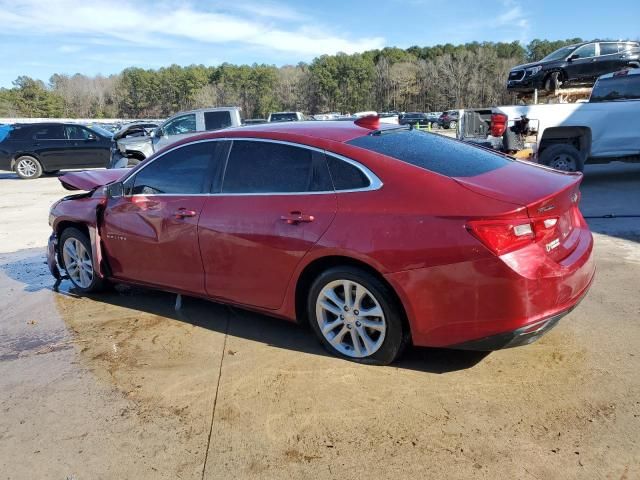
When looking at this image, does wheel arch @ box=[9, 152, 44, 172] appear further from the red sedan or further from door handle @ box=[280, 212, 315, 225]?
door handle @ box=[280, 212, 315, 225]

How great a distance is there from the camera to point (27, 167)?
1730 cm

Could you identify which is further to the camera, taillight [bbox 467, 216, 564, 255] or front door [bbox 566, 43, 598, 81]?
front door [bbox 566, 43, 598, 81]

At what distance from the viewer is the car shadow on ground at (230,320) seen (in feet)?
11.6

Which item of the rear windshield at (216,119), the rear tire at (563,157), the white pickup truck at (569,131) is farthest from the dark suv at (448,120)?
the rear tire at (563,157)

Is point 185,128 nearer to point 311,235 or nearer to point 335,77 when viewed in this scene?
point 311,235

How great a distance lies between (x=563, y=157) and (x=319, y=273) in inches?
300

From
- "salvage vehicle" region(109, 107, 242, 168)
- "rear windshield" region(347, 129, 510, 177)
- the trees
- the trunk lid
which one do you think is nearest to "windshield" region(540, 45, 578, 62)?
"salvage vehicle" region(109, 107, 242, 168)

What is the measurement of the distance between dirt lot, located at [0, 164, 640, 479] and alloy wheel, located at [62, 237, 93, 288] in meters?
0.70

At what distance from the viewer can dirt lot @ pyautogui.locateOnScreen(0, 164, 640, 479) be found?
259 cm

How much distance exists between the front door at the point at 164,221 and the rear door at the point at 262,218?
16 centimetres

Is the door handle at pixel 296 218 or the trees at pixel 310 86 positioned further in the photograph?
the trees at pixel 310 86

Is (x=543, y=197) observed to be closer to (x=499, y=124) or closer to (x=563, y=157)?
(x=499, y=124)

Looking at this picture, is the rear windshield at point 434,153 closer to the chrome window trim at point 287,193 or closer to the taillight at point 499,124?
the chrome window trim at point 287,193

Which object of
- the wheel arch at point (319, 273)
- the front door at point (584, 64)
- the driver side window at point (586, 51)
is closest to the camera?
the wheel arch at point (319, 273)
